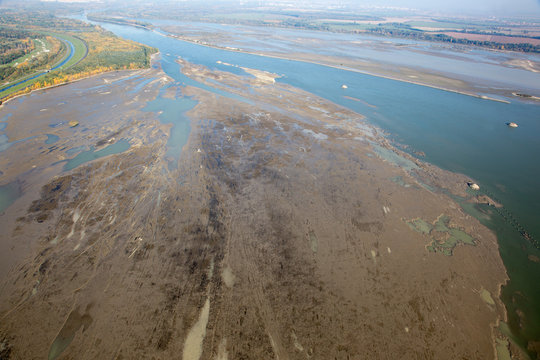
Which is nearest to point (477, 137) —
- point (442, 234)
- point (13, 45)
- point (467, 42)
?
point (442, 234)

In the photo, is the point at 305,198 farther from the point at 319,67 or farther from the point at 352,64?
the point at 352,64

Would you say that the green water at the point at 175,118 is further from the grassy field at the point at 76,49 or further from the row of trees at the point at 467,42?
the row of trees at the point at 467,42

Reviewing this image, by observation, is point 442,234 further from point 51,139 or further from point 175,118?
point 51,139

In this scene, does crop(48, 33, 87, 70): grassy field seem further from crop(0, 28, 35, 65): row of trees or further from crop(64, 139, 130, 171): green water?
crop(64, 139, 130, 171): green water

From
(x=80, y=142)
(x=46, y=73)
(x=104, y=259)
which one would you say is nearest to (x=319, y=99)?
(x=80, y=142)

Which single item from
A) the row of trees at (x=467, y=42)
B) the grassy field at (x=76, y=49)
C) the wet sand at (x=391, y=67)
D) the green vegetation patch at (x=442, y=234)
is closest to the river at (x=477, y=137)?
the green vegetation patch at (x=442, y=234)

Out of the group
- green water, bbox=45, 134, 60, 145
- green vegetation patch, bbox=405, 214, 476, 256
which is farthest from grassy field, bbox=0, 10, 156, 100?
green vegetation patch, bbox=405, 214, 476, 256
